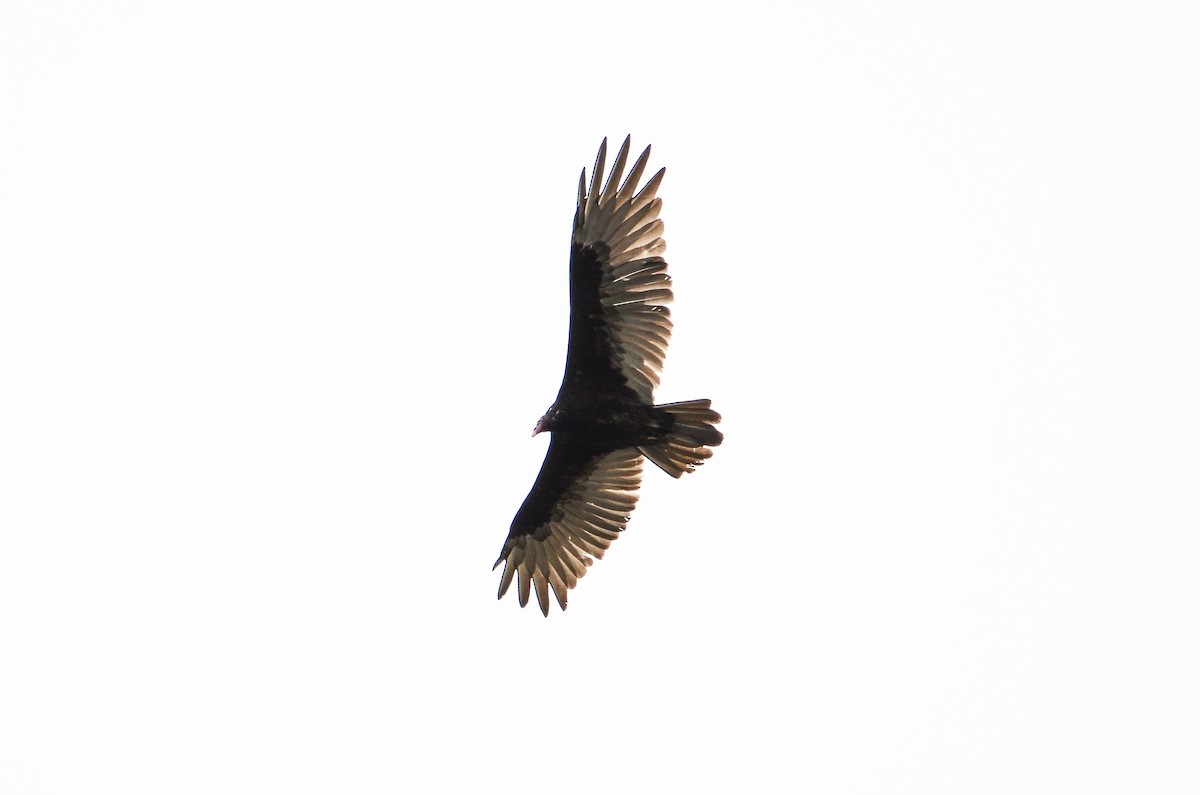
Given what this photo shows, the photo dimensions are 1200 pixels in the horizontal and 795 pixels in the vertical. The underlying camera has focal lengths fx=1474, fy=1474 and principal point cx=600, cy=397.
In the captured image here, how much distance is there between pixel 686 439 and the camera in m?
10.4

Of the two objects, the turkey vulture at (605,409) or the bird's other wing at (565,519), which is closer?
the turkey vulture at (605,409)

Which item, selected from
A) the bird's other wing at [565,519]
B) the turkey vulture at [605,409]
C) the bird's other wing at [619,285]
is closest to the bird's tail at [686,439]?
the turkey vulture at [605,409]

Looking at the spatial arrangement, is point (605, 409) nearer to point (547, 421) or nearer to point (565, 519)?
point (547, 421)

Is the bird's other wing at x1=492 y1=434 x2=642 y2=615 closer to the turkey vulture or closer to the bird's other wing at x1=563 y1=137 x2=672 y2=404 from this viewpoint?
the turkey vulture

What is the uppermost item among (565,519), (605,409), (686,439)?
(605,409)

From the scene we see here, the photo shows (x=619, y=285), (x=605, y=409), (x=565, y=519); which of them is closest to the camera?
(x=619, y=285)

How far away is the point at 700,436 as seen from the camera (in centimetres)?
1034

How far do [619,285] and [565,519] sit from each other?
6.80 ft

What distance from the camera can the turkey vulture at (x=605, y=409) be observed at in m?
10.2

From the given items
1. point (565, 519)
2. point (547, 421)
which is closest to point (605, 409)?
point (547, 421)

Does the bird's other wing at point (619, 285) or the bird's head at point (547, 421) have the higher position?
the bird's other wing at point (619, 285)

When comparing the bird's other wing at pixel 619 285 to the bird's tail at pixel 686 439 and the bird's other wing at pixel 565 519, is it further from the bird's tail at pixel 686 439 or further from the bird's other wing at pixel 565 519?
the bird's other wing at pixel 565 519

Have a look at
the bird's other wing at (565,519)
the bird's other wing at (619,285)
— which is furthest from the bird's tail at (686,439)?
the bird's other wing at (565,519)

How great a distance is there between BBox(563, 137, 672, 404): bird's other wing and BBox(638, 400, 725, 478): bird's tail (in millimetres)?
319
